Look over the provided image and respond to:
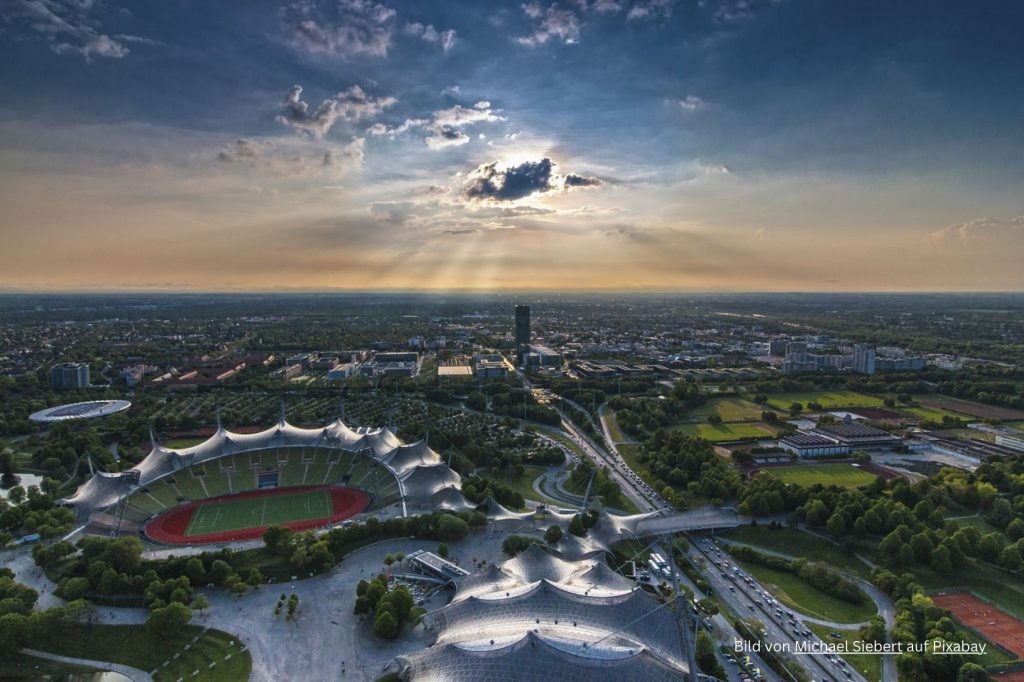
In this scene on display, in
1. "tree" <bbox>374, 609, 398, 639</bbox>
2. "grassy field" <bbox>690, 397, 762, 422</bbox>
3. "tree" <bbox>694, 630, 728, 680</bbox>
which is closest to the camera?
"tree" <bbox>694, 630, 728, 680</bbox>

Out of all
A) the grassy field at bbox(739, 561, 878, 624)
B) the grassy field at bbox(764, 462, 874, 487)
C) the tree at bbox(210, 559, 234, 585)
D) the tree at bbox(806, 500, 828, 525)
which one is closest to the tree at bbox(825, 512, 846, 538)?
the tree at bbox(806, 500, 828, 525)

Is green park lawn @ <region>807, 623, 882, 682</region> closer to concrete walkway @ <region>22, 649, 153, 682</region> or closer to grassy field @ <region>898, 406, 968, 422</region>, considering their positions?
concrete walkway @ <region>22, 649, 153, 682</region>

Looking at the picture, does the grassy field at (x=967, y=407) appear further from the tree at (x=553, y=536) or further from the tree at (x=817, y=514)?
the tree at (x=553, y=536)

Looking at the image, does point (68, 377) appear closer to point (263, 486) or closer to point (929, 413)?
point (263, 486)

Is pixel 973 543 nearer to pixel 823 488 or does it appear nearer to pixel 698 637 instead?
pixel 823 488

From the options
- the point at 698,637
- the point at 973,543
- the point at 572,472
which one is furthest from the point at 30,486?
the point at 973,543

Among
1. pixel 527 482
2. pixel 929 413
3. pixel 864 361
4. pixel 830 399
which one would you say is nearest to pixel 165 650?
pixel 527 482
